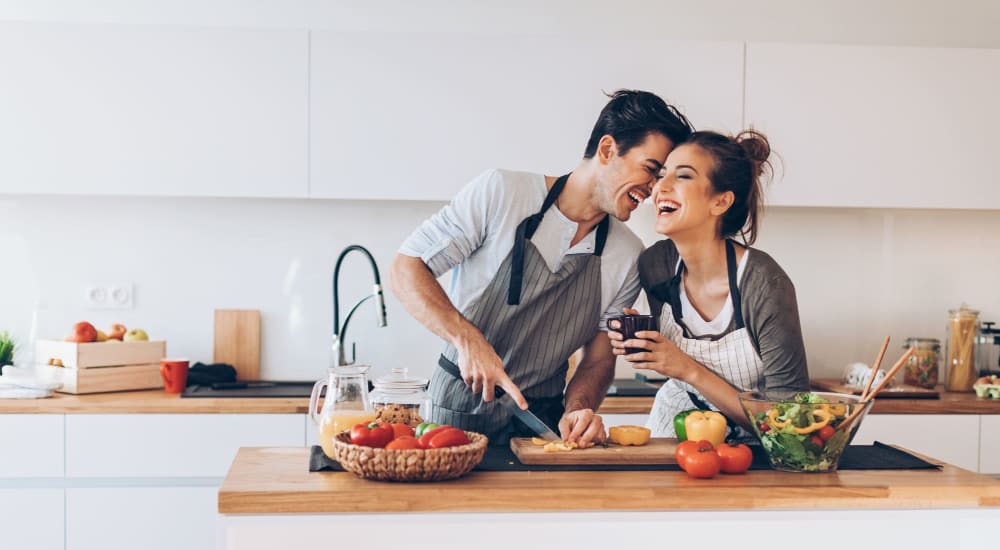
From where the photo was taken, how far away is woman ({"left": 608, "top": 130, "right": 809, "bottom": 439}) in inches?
89.0

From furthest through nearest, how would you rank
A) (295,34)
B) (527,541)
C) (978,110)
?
(978,110) < (295,34) < (527,541)

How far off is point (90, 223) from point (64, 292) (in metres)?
0.28

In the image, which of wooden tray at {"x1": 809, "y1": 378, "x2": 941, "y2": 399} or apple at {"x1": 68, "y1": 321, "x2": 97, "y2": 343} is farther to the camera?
A: wooden tray at {"x1": 809, "y1": 378, "x2": 941, "y2": 399}

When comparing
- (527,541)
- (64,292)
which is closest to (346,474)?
(527,541)

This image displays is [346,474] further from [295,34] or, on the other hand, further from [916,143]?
[916,143]

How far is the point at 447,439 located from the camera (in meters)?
1.80

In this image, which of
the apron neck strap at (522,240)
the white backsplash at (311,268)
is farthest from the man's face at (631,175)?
the white backsplash at (311,268)

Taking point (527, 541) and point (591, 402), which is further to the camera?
point (591, 402)

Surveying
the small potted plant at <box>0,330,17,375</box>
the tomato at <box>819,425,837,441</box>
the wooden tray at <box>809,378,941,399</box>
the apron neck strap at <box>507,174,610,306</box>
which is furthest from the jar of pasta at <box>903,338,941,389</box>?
the small potted plant at <box>0,330,17,375</box>

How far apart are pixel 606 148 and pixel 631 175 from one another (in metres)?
0.10

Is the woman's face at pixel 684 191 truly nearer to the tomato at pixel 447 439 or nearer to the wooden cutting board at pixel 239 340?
the tomato at pixel 447 439

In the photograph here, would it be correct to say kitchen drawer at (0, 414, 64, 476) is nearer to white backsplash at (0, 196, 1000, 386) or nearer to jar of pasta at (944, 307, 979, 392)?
white backsplash at (0, 196, 1000, 386)

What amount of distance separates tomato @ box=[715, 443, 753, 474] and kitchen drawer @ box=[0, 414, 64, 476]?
7.18 ft

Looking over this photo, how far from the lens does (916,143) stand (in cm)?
359
